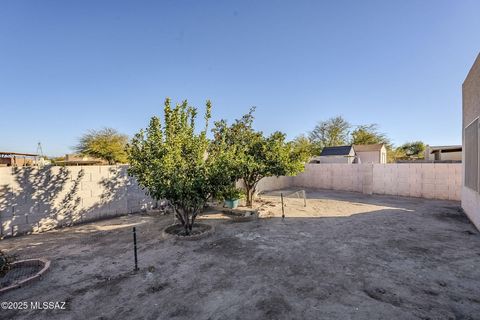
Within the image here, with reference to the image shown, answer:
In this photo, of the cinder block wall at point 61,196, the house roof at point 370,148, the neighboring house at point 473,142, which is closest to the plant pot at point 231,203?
the cinder block wall at point 61,196

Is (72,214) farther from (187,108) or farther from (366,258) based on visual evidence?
(366,258)

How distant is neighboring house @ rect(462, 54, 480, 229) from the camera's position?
8320 millimetres

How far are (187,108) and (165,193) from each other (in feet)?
10.0

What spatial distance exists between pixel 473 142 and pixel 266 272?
352 inches

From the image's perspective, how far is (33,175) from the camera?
8492mm

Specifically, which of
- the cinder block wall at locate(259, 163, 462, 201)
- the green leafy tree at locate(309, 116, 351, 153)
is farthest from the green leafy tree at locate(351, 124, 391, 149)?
the cinder block wall at locate(259, 163, 462, 201)

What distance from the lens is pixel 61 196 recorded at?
30.1 ft

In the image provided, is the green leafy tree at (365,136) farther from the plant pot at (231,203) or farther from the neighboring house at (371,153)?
the plant pot at (231,203)

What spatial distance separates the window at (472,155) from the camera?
8.48 metres

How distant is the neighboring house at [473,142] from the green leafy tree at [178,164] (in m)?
8.22

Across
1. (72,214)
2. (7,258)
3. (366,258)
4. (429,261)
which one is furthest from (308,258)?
(72,214)

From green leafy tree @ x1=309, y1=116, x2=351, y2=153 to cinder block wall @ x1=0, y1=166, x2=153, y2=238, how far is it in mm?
41045

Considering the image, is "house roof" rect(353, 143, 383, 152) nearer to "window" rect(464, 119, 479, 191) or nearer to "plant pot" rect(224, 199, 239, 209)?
"window" rect(464, 119, 479, 191)

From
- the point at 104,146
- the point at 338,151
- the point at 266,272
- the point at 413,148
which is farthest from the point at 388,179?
the point at 413,148
